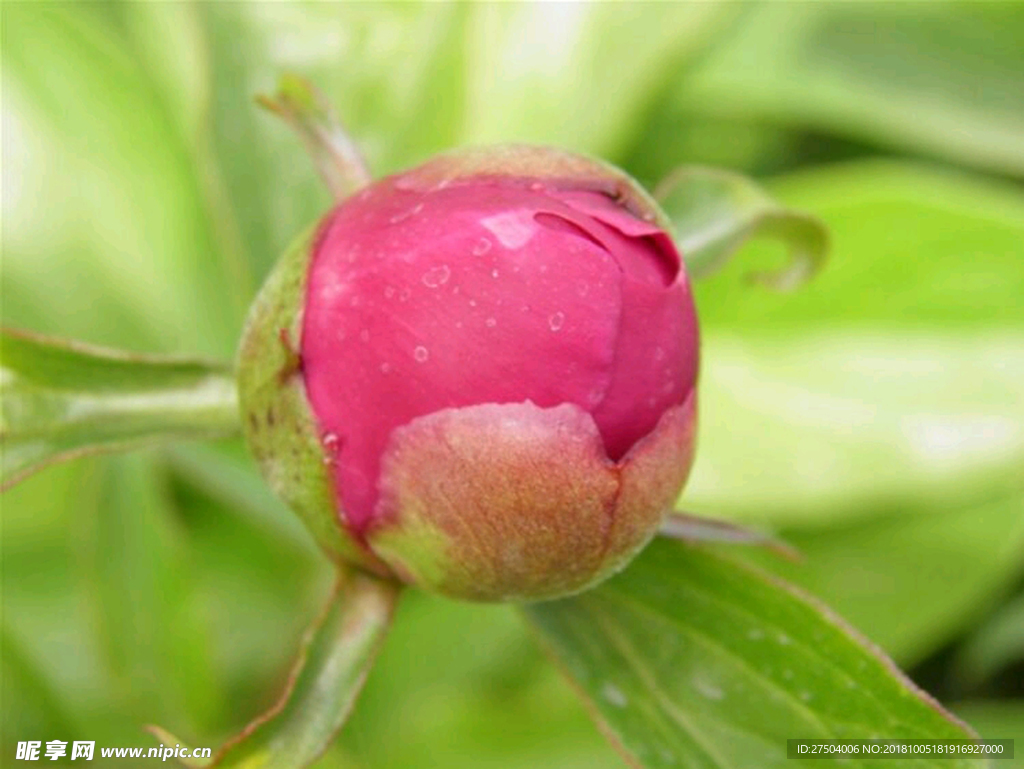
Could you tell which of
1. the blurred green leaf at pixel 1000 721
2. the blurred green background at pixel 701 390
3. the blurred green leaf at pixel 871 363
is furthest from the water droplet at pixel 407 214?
the blurred green leaf at pixel 1000 721

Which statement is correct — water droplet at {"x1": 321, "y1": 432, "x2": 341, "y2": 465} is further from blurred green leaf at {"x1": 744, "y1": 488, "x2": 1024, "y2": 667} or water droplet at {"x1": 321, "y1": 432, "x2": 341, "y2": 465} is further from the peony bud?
blurred green leaf at {"x1": 744, "y1": 488, "x2": 1024, "y2": 667}

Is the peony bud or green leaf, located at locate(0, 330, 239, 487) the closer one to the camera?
the peony bud

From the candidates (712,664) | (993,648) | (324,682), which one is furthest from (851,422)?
(324,682)

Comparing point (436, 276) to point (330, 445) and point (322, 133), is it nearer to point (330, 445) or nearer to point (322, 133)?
point (330, 445)

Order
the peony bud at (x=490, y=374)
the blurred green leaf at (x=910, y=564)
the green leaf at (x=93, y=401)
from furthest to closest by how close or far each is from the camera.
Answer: the blurred green leaf at (x=910, y=564)
the green leaf at (x=93, y=401)
the peony bud at (x=490, y=374)

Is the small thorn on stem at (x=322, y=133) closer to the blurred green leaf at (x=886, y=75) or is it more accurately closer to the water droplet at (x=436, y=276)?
the water droplet at (x=436, y=276)

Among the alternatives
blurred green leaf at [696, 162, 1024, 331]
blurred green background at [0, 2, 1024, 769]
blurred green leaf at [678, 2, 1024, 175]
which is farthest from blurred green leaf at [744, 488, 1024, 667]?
blurred green leaf at [678, 2, 1024, 175]

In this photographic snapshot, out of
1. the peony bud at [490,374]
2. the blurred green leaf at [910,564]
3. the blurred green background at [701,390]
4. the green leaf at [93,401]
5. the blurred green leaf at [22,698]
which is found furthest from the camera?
the blurred green leaf at [910,564]
